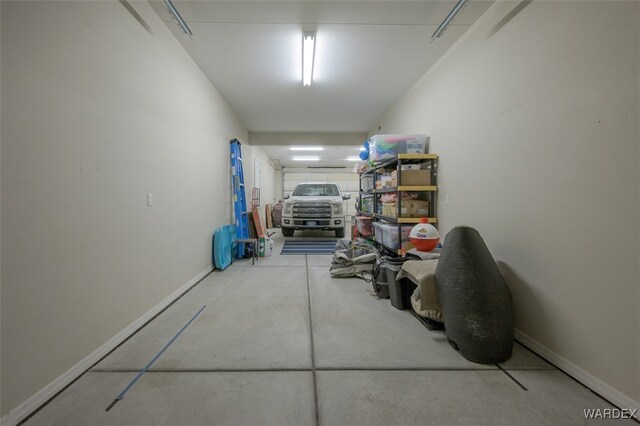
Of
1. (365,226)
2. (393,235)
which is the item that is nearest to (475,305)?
(393,235)

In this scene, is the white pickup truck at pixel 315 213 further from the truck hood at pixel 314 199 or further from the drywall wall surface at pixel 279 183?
the drywall wall surface at pixel 279 183

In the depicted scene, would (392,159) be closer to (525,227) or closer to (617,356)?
(525,227)

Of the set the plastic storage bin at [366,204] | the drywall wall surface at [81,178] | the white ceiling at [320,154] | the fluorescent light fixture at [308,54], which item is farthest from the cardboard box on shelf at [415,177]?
the white ceiling at [320,154]

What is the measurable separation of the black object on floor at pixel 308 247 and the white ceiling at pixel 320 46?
9.56 ft

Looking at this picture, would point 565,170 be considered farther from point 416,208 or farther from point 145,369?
point 145,369

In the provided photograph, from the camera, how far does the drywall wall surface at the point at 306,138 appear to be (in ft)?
22.1

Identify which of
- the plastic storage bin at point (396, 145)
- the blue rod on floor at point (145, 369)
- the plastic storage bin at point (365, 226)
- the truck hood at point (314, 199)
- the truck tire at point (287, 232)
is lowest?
the blue rod on floor at point (145, 369)

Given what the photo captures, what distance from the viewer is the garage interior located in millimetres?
1250

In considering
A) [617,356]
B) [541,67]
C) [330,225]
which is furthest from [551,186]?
[330,225]

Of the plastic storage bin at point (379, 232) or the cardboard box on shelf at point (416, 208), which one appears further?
the plastic storage bin at point (379, 232)

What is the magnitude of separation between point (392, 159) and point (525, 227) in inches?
73.8

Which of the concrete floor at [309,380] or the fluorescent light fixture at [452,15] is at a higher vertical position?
the fluorescent light fixture at [452,15]

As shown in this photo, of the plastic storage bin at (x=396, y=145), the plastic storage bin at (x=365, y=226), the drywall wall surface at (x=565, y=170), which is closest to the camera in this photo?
the drywall wall surface at (x=565, y=170)

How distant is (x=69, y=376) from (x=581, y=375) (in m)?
2.99
